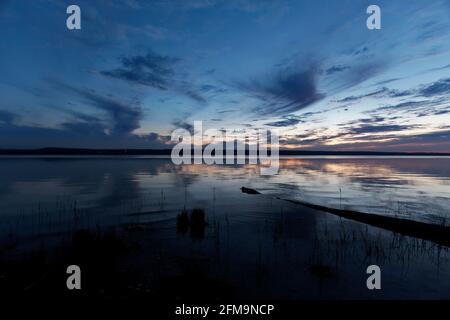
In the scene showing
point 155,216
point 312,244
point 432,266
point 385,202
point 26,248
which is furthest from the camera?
point 385,202

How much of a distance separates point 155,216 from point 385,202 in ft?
86.4

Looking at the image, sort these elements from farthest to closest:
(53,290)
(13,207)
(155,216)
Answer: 1. (13,207)
2. (155,216)
3. (53,290)

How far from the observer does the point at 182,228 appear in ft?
68.4

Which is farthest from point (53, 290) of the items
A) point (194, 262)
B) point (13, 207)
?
point (13, 207)

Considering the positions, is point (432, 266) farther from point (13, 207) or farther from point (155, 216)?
point (13, 207)

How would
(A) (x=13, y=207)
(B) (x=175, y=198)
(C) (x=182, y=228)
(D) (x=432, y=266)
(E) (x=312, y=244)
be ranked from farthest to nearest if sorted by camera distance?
1. (B) (x=175, y=198)
2. (A) (x=13, y=207)
3. (C) (x=182, y=228)
4. (E) (x=312, y=244)
5. (D) (x=432, y=266)

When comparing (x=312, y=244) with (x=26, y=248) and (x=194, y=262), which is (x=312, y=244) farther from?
(x=26, y=248)

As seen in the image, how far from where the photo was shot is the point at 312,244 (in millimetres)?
17812

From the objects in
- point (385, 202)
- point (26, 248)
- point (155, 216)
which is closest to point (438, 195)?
point (385, 202)

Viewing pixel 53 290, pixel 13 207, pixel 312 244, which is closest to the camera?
pixel 53 290

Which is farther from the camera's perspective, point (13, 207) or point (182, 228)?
point (13, 207)

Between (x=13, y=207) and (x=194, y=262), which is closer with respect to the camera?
(x=194, y=262)

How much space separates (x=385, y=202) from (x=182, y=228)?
24.9 m
